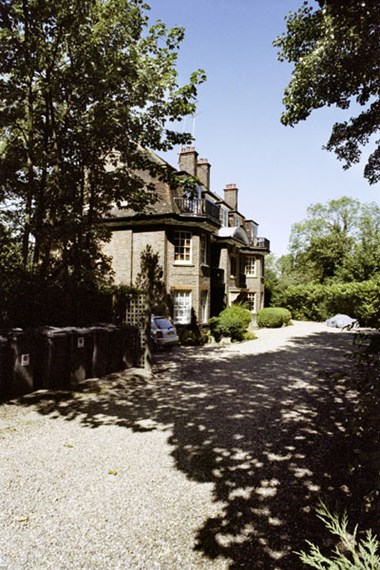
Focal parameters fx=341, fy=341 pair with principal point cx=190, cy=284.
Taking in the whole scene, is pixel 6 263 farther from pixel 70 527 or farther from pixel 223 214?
pixel 223 214

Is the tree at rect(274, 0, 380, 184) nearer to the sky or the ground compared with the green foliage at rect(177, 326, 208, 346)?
nearer to the sky

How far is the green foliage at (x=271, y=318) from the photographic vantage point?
29438 millimetres

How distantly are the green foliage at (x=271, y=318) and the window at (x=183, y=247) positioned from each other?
11877 mm

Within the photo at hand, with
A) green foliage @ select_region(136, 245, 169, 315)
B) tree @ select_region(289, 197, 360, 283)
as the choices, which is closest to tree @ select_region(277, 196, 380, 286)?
tree @ select_region(289, 197, 360, 283)

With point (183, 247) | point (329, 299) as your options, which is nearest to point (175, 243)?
point (183, 247)

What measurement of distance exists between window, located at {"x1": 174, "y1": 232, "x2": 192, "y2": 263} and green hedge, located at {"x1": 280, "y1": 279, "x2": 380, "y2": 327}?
1510 centimetres

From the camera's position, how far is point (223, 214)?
1168 inches

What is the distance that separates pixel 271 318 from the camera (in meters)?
29.4

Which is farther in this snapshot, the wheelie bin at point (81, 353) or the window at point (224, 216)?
the window at point (224, 216)

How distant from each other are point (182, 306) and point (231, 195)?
16.6 metres

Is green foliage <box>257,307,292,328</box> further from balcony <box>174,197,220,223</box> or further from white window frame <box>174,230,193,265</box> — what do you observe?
balcony <box>174,197,220,223</box>

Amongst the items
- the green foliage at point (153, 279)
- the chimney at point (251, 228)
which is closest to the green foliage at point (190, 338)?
the green foliage at point (153, 279)

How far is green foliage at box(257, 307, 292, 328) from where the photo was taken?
96.6 ft

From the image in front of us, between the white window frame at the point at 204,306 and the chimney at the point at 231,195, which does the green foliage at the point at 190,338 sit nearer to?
the white window frame at the point at 204,306
